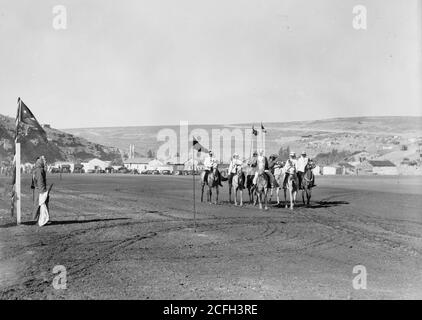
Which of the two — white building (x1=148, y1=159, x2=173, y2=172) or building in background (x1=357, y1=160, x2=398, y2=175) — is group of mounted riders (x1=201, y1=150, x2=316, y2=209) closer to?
building in background (x1=357, y1=160, x2=398, y2=175)

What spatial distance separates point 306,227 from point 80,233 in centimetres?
714

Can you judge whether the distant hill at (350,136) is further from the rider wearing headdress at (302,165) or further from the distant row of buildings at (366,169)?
the rider wearing headdress at (302,165)

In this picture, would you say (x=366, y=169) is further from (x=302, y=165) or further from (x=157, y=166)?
(x=302, y=165)

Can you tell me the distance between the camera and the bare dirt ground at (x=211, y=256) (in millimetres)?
8344

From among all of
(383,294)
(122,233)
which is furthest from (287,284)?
(122,233)

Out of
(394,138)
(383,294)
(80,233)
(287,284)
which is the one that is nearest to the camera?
(383,294)

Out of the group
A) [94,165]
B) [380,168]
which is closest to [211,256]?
[380,168]

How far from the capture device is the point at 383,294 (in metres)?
8.09

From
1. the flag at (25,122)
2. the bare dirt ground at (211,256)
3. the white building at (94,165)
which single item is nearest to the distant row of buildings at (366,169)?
the white building at (94,165)

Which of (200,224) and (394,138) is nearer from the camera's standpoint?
(200,224)

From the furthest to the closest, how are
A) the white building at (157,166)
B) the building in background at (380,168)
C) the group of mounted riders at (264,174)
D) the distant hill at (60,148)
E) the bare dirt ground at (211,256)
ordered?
the distant hill at (60,148)
the white building at (157,166)
the building in background at (380,168)
the group of mounted riders at (264,174)
the bare dirt ground at (211,256)

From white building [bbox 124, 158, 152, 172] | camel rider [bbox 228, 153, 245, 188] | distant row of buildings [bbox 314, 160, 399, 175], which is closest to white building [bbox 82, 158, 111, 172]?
white building [bbox 124, 158, 152, 172]

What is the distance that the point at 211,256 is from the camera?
1137 cm
